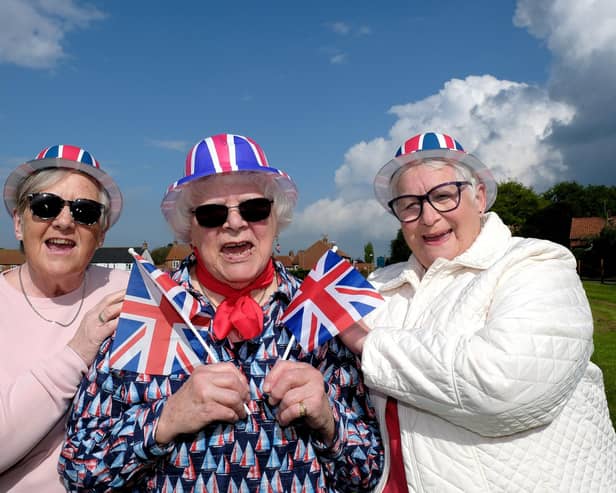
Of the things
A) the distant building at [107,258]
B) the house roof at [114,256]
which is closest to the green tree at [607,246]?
the distant building at [107,258]

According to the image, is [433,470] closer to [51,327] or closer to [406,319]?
[406,319]

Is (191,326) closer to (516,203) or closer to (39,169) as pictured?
(39,169)

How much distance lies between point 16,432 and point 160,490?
0.80 m

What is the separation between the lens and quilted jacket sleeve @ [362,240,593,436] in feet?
7.08

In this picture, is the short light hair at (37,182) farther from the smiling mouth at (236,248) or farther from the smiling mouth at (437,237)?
the smiling mouth at (437,237)

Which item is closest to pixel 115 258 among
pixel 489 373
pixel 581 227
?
pixel 581 227

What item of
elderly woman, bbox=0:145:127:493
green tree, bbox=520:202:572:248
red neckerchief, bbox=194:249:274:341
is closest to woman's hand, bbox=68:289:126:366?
elderly woman, bbox=0:145:127:493

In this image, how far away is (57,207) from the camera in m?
3.04

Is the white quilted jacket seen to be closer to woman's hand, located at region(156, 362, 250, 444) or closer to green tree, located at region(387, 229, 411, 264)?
woman's hand, located at region(156, 362, 250, 444)

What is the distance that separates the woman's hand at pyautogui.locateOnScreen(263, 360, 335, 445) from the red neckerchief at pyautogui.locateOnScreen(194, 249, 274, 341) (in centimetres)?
31

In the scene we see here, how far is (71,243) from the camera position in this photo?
3145 mm

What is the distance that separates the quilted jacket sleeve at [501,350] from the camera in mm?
2158

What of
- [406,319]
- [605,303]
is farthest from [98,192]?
[605,303]

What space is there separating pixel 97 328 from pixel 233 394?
0.89 m
